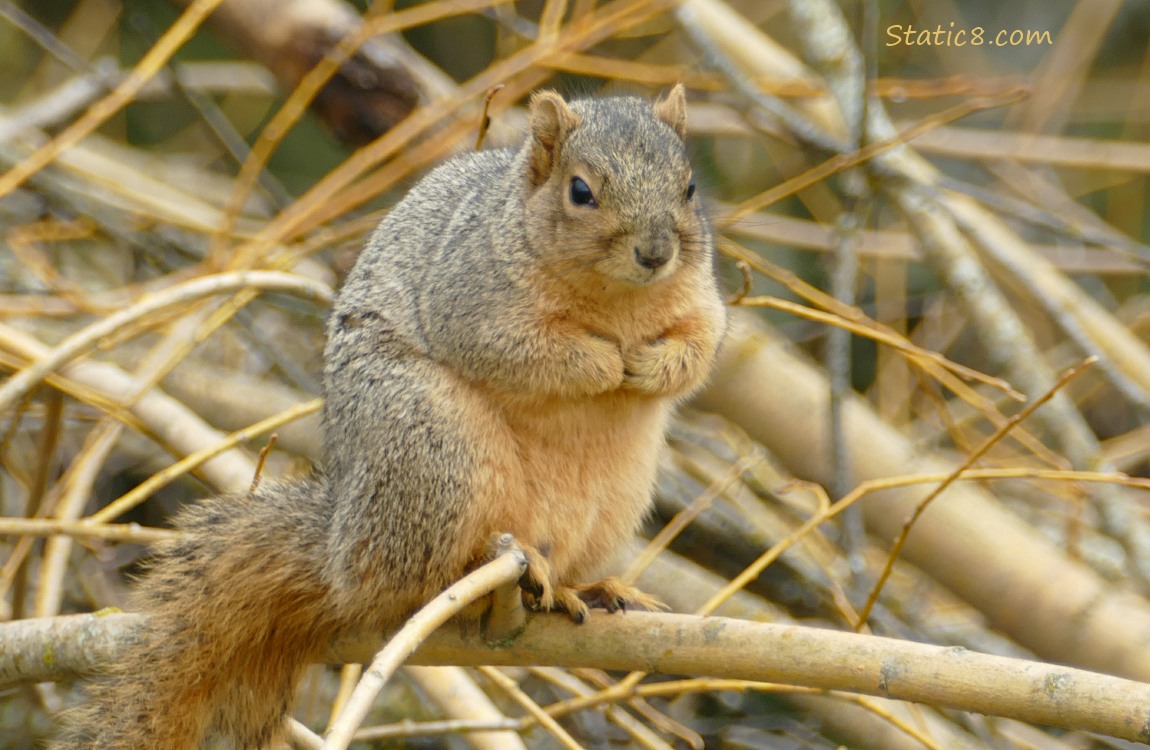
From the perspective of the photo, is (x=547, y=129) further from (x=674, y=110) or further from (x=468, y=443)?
(x=468, y=443)

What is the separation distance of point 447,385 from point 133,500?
2.25ft

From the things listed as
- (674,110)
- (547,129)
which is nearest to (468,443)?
(547,129)

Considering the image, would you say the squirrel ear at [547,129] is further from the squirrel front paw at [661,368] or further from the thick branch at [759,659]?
the thick branch at [759,659]

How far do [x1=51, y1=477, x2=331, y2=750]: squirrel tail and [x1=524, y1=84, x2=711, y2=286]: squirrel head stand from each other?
0.63m

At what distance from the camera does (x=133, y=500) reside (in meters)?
2.32

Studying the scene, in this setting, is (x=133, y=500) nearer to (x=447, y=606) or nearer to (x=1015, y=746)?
(x=447, y=606)

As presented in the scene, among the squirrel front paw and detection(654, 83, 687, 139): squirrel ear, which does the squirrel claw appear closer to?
the squirrel front paw

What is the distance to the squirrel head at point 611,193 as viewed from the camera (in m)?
1.97

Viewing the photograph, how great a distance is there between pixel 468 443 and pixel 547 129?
1.87 feet

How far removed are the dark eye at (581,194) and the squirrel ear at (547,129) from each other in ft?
0.38

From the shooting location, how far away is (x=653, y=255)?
6.31 feet

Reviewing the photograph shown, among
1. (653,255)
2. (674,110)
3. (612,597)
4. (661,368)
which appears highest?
(674,110)

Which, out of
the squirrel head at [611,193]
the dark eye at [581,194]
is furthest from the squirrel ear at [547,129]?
the dark eye at [581,194]

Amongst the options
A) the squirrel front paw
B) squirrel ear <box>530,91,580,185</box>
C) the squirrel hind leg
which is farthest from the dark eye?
the squirrel hind leg
